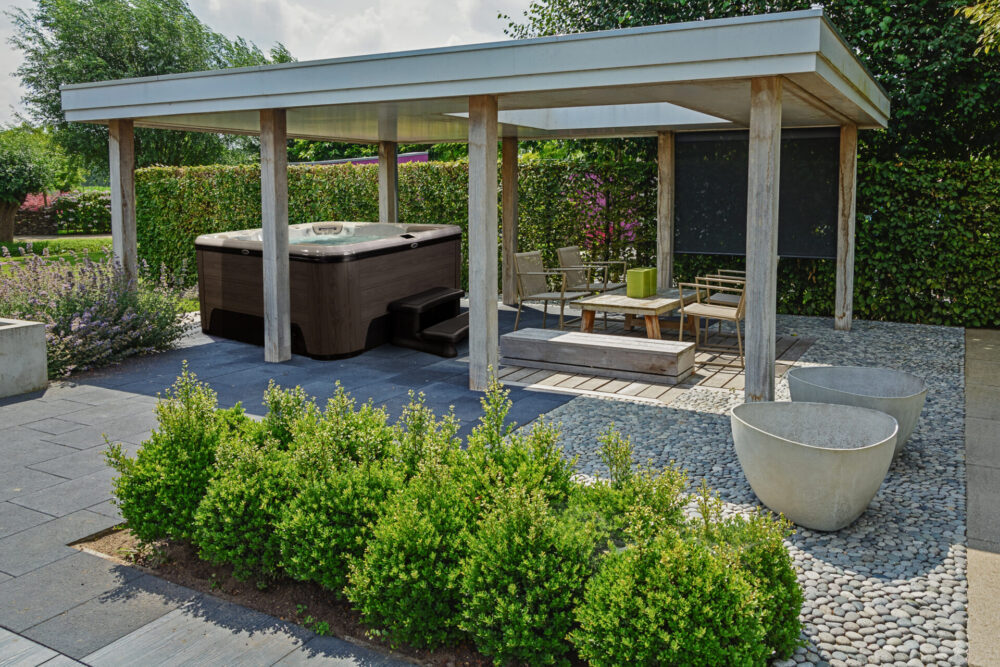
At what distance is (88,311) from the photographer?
24.2 feet

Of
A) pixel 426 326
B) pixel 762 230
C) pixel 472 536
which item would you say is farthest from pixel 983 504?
pixel 426 326

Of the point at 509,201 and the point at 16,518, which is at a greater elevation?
the point at 509,201

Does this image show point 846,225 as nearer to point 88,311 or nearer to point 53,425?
point 88,311

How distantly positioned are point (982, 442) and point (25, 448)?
598 centimetres

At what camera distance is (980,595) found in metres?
3.32

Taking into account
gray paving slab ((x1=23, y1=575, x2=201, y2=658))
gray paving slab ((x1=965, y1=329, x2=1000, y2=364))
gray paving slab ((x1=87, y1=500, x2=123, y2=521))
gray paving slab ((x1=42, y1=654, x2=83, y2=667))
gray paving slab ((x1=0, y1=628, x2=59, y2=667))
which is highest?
gray paving slab ((x1=965, y1=329, x2=1000, y2=364))

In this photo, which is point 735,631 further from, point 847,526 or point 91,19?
point 91,19

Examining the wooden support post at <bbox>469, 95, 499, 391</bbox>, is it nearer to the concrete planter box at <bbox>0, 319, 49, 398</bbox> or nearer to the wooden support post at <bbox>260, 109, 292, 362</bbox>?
the wooden support post at <bbox>260, 109, 292, 362</bbox>

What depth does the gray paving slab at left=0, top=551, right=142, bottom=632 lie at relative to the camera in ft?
10.3

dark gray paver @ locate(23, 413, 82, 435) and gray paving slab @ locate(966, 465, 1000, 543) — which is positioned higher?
dark gray paver @ locate(23, 413, 82, 435)

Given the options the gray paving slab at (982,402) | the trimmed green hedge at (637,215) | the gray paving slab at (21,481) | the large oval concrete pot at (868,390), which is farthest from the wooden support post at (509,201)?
the gray paving slab at (21,481)

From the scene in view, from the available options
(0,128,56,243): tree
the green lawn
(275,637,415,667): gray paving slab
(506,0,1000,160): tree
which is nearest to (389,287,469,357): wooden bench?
(275,637,415,667): gray paving slab

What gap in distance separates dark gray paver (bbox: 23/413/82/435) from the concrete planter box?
89 centimetres

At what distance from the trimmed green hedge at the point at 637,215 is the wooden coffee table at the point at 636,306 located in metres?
2.63
